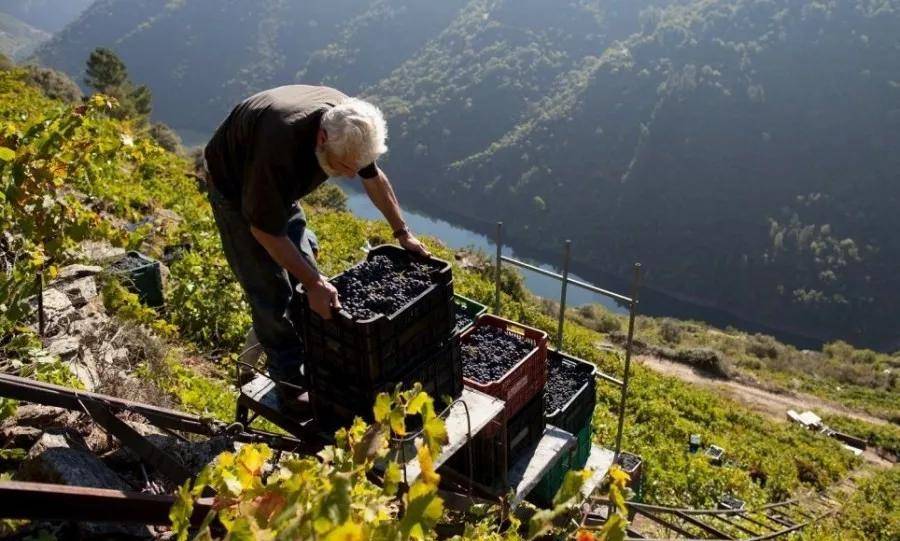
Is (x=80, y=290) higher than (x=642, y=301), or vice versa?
(x=80, y=290)

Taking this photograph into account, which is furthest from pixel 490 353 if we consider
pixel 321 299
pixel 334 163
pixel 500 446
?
pixel 334 163

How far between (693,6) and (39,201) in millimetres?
99375

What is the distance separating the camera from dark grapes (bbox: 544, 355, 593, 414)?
4.30m

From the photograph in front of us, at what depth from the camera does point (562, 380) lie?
15.0 ft

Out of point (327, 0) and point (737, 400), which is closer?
point (737, 400)

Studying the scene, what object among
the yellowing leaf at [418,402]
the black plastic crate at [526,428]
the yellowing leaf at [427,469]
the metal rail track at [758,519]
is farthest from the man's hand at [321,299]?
the metal rail track at [758,519]

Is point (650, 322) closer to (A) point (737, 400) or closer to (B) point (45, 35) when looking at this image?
(A) point (737, 400)

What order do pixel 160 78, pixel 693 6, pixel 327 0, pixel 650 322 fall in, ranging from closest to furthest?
pixel 650 322, pixel 693 6, pixel 160 78, pixel 327 0

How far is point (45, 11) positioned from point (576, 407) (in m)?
226

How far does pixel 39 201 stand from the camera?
130 inches

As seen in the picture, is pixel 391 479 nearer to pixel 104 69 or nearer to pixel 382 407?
pixel 382 407

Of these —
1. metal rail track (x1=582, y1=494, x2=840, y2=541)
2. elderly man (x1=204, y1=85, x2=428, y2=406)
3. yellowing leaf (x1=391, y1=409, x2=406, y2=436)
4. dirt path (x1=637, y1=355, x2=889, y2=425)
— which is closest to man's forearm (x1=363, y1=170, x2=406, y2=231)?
elderly man (x1=204, y1=85, x2=428, y2=406)

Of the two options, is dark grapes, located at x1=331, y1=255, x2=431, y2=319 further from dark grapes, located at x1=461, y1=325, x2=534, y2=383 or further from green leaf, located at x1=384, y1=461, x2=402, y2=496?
green leaf, located at x1=384, y1=461, x2=402, y2=496

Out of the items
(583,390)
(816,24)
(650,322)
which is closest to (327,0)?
(816,24)
